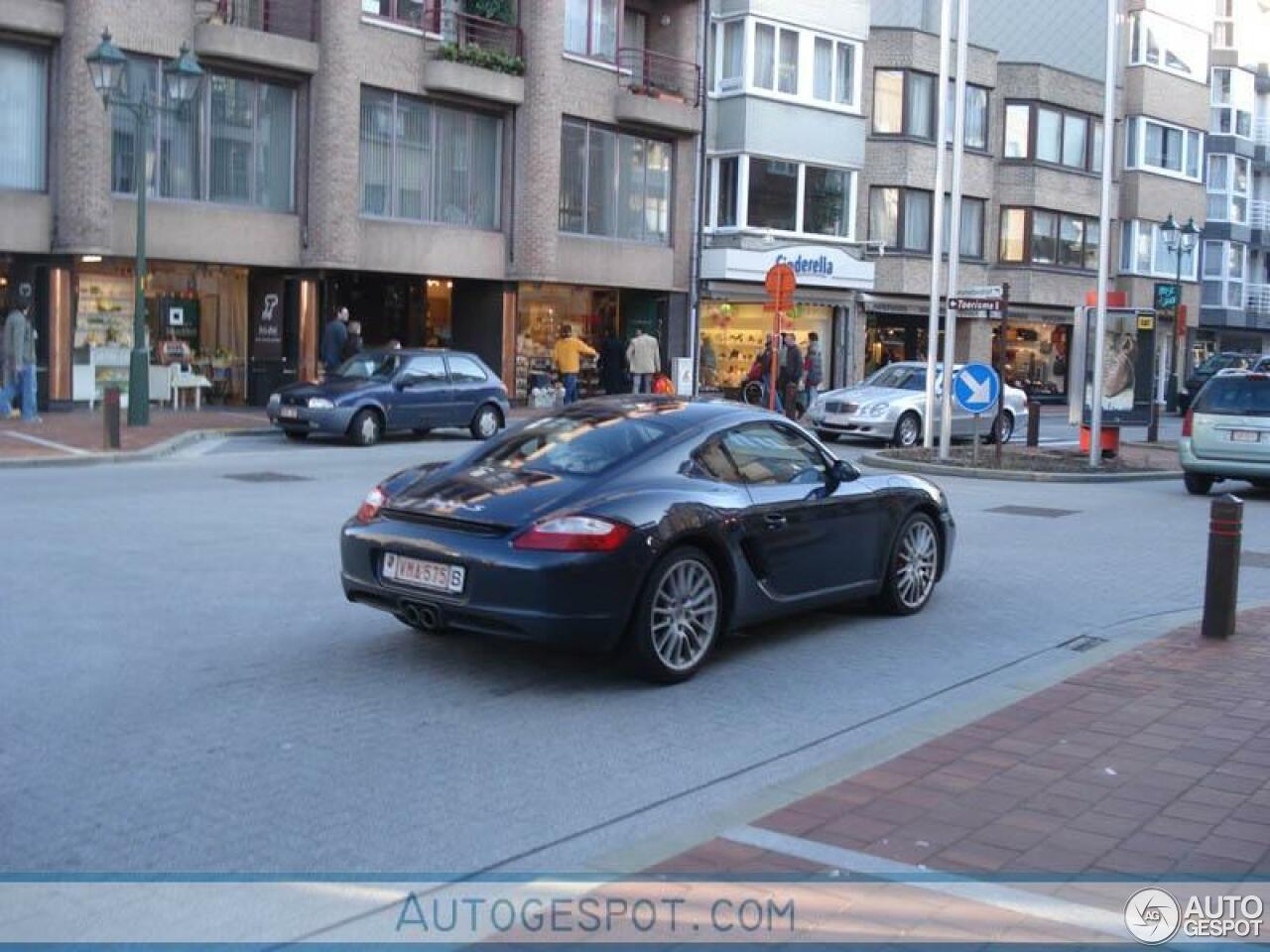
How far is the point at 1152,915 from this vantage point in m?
4.62

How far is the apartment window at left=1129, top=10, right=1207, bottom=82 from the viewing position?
47.4 meters

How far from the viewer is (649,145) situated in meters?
34.5

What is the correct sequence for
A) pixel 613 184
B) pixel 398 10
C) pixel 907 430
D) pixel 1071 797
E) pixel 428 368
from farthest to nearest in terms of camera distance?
pixel 613 184 < pixel 398 10 < pixel 907 430 < pixel 428 368 < pixel 1071 797

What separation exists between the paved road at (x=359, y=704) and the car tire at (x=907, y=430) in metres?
12.6

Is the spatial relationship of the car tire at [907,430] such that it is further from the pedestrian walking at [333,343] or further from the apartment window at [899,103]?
the apartment window at [899,103]

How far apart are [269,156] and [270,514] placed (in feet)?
53.0

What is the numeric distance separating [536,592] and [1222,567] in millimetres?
4267

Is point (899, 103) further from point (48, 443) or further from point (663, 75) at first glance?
point (48, 443)

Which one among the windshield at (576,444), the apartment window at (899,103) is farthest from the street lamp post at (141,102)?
the apartment window at (899,103)

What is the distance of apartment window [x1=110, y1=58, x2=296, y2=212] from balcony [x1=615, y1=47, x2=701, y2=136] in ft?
26.0

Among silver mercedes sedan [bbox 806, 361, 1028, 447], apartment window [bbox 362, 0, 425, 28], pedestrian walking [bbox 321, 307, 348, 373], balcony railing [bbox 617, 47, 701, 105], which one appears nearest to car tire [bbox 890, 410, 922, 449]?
silver mercedes sedan [bbox 806, 361, 1028, 447]

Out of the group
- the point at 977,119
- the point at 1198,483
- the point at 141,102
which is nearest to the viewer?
the point at 1198,483

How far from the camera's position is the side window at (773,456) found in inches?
331

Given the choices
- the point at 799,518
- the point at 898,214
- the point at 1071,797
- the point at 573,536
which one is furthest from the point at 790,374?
the point at 1071,797
